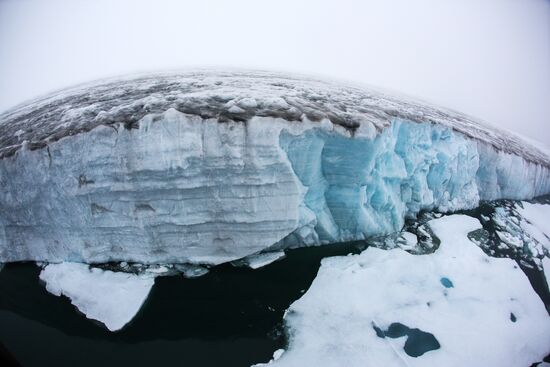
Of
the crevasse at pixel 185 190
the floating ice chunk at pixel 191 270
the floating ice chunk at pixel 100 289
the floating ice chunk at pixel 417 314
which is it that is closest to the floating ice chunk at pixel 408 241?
the floating ice chunk at pixel 417 314

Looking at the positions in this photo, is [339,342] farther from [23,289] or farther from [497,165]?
[497,165]

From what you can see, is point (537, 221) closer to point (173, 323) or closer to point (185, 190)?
point (185, 190)

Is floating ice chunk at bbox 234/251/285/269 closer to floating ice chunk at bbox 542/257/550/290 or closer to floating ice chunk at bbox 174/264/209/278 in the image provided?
floating ice chunk at bbox 174/264/209/278

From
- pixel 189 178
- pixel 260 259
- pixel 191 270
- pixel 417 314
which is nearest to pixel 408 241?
pixel 417 314

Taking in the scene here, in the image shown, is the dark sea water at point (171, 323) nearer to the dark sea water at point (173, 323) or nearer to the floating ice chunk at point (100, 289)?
the dark sea water at point (173, 323)

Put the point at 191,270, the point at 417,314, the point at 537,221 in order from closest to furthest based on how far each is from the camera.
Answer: the point at 417,314 < the point at 191,270 < the point at 537,221
